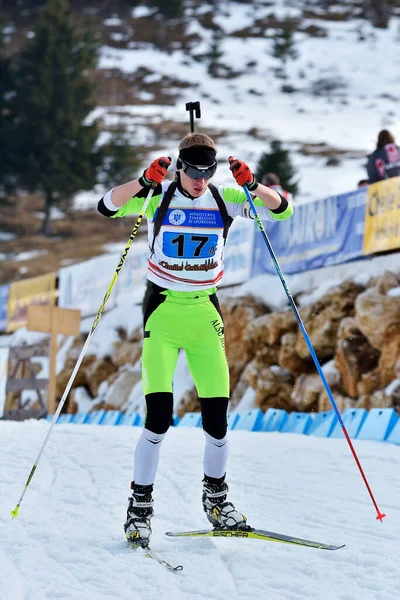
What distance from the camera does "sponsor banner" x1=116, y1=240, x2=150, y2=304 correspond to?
61.6 ft

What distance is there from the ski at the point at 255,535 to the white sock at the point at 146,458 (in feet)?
1.16

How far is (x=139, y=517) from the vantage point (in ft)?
14.9

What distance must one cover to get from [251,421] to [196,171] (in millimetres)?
5495

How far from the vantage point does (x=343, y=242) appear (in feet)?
40.9

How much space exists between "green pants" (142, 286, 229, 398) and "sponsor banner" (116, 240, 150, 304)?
13.9 metres

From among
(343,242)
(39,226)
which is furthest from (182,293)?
(39,226)

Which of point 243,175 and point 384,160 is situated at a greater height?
point 243,175

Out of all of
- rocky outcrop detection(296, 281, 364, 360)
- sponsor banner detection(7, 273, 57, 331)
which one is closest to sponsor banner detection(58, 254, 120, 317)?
sponsor banner detection(7, 273, 57, 331)

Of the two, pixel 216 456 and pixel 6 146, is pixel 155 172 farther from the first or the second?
pixel 6 146

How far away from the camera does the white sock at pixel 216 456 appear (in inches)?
187

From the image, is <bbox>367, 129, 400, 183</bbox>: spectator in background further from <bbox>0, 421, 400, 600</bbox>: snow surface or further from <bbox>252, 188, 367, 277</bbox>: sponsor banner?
<bbox>0, 421, 400, 600</bbox>: snow surface

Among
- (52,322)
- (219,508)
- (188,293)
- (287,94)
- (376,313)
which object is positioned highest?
(188,293)

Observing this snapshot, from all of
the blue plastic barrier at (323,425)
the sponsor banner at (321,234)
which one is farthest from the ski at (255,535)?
the sponsor banner at (321,234)

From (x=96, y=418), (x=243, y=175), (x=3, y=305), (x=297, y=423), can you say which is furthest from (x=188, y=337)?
(x=3, y=305)
